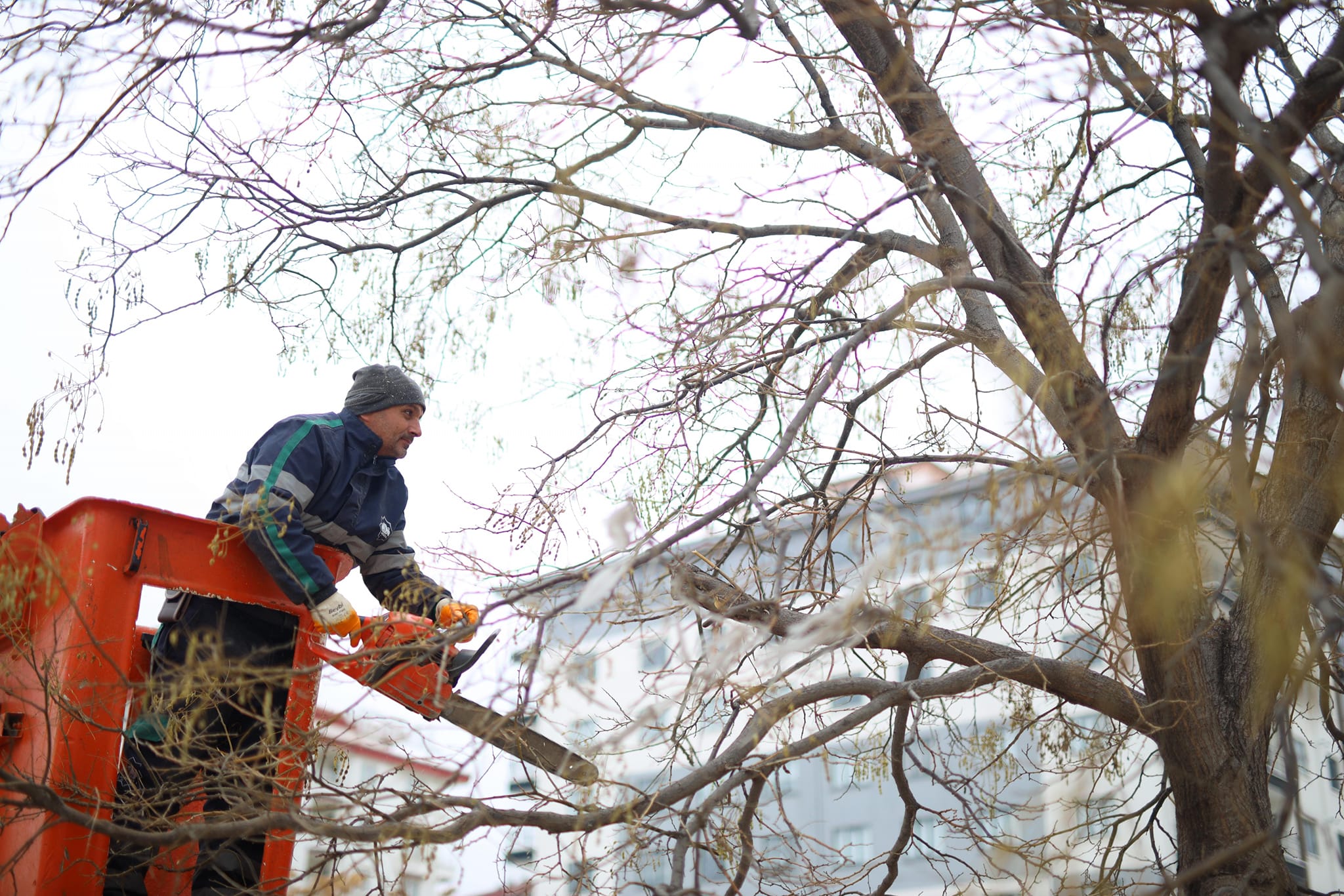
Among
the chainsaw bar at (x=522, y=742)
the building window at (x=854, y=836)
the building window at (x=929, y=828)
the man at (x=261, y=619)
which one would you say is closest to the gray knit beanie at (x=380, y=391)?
the man at (x=261, y=619)

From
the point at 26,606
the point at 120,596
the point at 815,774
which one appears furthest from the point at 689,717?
the point at 815,774

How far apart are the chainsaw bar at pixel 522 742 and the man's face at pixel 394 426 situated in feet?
3.41

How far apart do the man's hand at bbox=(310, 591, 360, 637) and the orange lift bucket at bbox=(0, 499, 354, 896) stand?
4.2 inches

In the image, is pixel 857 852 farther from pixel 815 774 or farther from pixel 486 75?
pixel 486 75

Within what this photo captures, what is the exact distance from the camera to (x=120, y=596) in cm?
372

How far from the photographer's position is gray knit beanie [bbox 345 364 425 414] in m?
4.69

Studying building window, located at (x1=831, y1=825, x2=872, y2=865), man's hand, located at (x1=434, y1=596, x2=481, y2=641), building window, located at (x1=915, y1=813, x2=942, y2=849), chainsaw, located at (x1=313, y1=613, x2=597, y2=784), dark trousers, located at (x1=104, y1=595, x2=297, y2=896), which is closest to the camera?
dark trousers, located at (x1=104, y1=595, x2=297, y2=896)

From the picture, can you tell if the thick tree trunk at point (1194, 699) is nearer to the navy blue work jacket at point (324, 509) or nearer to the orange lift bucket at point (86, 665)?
the navy blue work jacket at point (324, 509)

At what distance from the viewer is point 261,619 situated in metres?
4.16

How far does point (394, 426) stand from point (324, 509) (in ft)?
1.56

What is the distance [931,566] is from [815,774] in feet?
82.9

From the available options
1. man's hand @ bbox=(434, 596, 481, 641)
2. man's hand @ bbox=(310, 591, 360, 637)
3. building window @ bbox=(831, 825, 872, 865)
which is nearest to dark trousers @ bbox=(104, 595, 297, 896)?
man's hand @ bbox=(310, 591, 360, 637)

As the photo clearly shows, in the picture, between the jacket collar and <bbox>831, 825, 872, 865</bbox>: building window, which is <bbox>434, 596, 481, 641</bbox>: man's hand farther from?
<bbox>831, 825, 872, 865</bbox>: building window

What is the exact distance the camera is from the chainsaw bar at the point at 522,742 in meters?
3.81
